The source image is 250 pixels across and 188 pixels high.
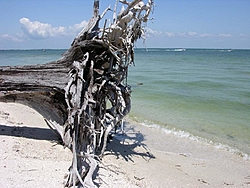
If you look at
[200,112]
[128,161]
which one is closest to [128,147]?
[128,161]

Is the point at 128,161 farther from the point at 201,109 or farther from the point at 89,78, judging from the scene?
the point at 201,109

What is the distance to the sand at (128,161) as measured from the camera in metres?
3.60

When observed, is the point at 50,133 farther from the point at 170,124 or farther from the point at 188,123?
the point at 188,123

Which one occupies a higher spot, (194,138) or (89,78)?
(89,78)

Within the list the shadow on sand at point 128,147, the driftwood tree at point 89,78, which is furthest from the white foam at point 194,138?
the driftwood tree at point 89,78

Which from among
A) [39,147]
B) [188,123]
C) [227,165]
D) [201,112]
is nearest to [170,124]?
[188,123]

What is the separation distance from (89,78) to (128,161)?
64.5 inches

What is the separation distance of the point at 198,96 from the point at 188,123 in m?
4.04

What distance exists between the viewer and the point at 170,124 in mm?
7219

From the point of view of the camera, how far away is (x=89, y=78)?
4.38 m

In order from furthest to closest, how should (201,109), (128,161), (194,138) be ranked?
(201,109) → (194,138) → (128,161)

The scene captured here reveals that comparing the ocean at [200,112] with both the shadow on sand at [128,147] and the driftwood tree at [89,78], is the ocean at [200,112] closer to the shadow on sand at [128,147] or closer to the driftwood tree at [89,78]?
the driftwood tree at [89,78]

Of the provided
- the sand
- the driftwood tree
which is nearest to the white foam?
the sand

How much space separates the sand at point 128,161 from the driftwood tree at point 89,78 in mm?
425
